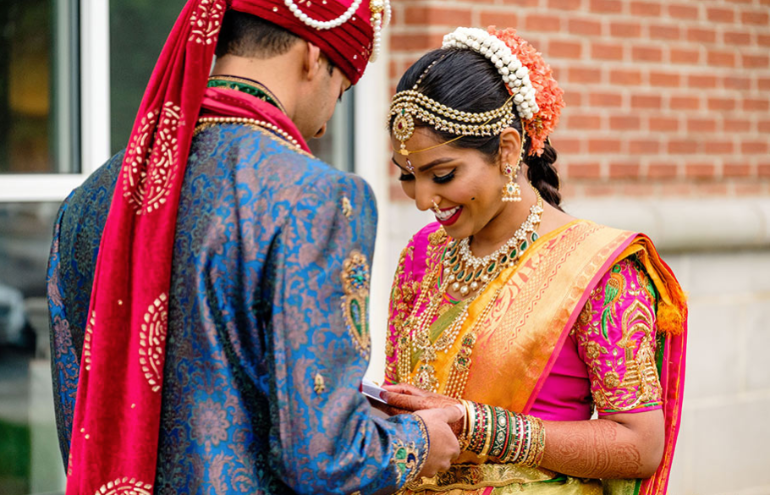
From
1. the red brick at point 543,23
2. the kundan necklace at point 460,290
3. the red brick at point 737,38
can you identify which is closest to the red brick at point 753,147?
the red brick at point 737,38

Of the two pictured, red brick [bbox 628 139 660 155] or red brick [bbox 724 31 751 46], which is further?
red brick [bbox 724 31 751 46]

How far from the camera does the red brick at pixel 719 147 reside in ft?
15.5

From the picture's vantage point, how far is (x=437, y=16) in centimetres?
382

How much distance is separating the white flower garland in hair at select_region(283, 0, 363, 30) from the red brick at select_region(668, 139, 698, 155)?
321cm

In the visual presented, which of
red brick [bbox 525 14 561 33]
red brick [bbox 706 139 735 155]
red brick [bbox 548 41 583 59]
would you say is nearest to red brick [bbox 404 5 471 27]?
red brick [bbox 525 14 561 33]

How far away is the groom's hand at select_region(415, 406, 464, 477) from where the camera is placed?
5.69 feet

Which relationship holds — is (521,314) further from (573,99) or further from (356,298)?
(573,99)

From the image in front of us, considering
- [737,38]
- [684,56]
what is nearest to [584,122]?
[684,56]

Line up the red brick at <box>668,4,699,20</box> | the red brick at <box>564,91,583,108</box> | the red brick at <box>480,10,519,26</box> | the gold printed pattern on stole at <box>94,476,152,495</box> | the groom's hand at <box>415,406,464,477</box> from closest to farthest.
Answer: the gold printed pattern on stole at <box>94,476,152,495</box> → the groom's hand at <box>415,406,464,477</box> → the red brick at <box>480,10,519,26</box> → the red brick at <box>564,91,583,108</box> → the red brick at <box>668,4,699,20</box>

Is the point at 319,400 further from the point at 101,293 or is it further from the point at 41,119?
the point at 41,119

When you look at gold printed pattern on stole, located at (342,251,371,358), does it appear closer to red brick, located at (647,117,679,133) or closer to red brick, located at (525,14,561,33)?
red brick, located at (525,14,561,33)

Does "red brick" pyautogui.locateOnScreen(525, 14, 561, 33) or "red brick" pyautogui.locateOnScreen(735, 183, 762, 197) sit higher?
"red brick" pyautogui.locateOnScreen(525, 14, 561, 33)

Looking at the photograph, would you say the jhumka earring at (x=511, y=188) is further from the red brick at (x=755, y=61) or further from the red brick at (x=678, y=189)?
the red brick at (x=755, y=61)

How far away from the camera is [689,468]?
15.4 feet
